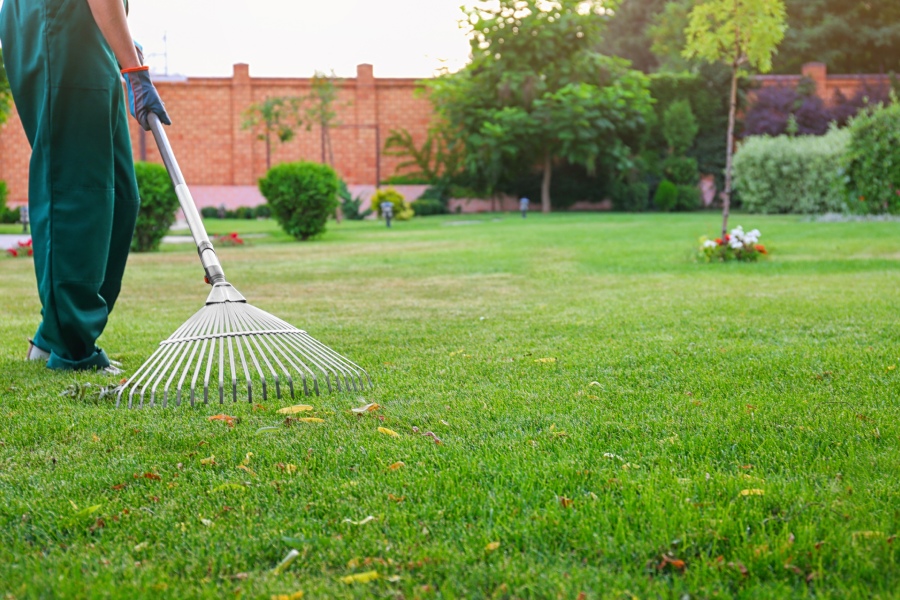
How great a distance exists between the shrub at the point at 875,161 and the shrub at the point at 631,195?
10957 mm

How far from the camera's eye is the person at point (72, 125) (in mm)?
3270

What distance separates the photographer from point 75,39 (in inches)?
129

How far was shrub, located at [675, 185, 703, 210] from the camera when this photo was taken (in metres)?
26.5

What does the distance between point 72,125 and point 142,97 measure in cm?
27

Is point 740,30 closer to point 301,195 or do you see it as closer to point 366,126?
point 301,195

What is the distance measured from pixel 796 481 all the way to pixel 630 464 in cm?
37

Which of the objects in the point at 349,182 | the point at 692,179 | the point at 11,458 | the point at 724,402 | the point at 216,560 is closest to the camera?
the point at 216,560

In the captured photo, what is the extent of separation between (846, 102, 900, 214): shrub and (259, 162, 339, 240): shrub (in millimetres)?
8760

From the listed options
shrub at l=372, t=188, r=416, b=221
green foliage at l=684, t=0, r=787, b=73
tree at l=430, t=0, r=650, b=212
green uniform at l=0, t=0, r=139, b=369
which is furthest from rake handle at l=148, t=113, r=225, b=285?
tree at l=430, t=0, r=650, b=212

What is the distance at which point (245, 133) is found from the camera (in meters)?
28.0

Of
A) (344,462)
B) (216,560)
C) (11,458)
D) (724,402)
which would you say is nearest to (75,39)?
(11,458)

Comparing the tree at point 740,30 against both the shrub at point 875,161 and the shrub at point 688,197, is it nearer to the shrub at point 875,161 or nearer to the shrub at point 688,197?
the shrub at point 875,161

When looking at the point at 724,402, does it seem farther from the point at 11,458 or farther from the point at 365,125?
the point at 365,125

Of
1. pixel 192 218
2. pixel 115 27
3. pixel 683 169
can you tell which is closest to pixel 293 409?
pixel 192 218
